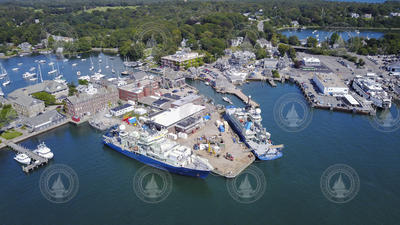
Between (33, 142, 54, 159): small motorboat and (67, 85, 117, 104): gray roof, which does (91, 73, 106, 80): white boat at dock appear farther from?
(33, 142, 54, 159): small motorboat

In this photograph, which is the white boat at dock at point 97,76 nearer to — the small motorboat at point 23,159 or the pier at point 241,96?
the pier at point 241,96

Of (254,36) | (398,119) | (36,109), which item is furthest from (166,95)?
(254,36)

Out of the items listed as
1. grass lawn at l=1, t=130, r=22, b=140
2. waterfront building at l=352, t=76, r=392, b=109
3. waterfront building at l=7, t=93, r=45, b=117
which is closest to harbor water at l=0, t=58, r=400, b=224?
grass lawn at l=1, t=130, r=22, b=140

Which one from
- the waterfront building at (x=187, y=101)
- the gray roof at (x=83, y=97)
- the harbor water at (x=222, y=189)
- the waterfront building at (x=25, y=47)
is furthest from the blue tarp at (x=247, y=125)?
the waterfront building at (x=25, y=47)

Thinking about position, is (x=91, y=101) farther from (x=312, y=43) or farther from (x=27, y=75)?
(x=312, y=43)

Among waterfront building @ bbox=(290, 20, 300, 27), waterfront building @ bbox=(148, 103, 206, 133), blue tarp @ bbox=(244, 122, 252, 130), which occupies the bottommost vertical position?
waterfront building @ bbox=(148, 103, 206, 133)

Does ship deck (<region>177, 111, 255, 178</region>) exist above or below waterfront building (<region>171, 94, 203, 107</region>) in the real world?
below
